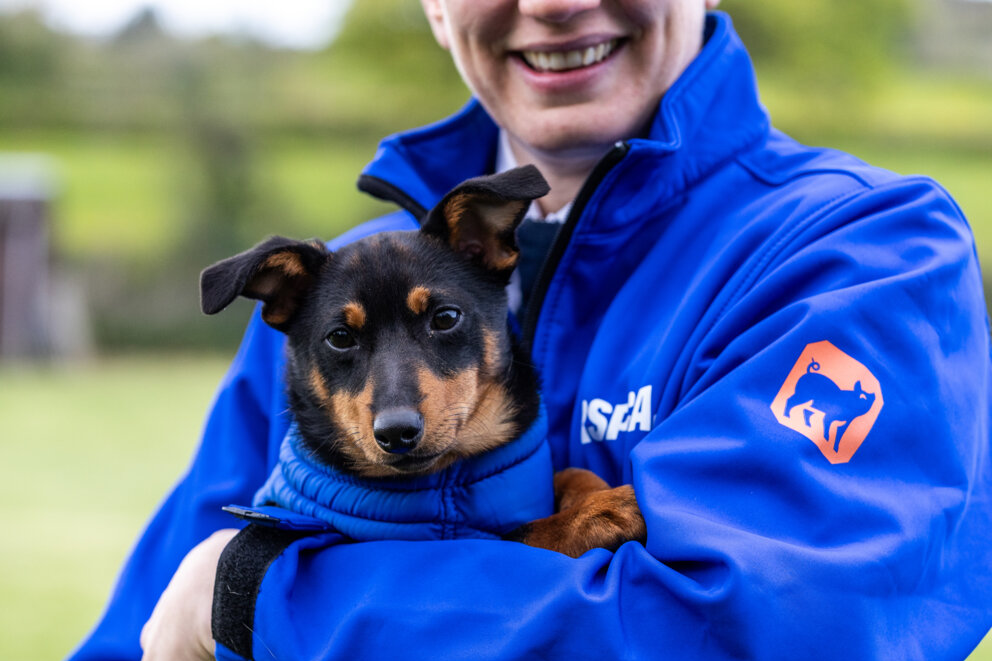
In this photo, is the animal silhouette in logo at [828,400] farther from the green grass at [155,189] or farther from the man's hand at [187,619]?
the green grass at [155,189]

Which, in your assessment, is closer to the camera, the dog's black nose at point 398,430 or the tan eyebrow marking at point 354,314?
the dog's black nose at point 398,430

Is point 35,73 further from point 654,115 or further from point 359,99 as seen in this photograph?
point 654,115

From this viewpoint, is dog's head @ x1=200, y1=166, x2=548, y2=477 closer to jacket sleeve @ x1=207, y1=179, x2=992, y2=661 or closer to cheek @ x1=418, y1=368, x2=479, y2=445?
cheek @ x1=418, y1=368, x2=479, y2=445

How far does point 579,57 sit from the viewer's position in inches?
99.1

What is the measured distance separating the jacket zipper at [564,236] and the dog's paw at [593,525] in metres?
0.51

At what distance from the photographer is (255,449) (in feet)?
8.93

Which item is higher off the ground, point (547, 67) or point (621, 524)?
point (547, 67)

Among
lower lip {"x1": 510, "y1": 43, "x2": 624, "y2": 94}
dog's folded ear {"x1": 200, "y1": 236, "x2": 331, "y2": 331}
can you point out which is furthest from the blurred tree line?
lower lip {"x1": 510, "y1": 43, "x2": 624, "y2": 94}

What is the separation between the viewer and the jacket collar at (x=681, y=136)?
2.37 meters

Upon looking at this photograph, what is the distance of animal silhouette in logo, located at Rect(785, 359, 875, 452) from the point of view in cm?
171

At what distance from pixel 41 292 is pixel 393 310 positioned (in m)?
18.4

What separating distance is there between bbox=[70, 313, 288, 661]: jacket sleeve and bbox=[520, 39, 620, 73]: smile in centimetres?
110

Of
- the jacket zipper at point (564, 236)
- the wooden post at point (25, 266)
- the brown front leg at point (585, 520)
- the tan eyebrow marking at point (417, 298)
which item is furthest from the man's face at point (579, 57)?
the wooden post at point (25, 266)

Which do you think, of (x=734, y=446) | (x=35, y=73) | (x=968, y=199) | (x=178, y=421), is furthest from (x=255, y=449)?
(x=35, y=73)
